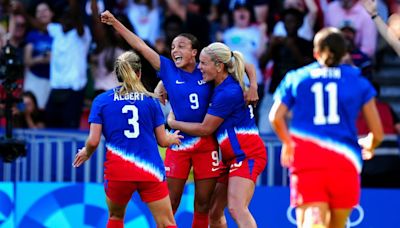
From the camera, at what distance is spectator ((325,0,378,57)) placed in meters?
15.8

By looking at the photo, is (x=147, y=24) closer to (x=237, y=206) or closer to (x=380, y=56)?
(x=380, y=56)

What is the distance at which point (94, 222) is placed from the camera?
43.7ft

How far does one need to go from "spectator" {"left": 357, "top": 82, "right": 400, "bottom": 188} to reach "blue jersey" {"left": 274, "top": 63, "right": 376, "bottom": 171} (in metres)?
5.75

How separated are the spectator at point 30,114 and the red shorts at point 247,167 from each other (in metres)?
5.39

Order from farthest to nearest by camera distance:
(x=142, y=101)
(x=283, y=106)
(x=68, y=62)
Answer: (x=68, y=62)
(x=142, y=101)
(x=283, y=106)

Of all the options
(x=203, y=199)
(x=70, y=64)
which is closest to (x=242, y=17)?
(x=70, y=64)

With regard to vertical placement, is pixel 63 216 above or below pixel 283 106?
below

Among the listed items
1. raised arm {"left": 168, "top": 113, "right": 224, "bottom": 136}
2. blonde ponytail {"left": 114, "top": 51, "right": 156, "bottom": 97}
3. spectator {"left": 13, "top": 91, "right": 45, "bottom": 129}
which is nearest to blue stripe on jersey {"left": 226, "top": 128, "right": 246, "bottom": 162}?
raised arm {"left": 168, "top": 113, "right": 224, "bottom": 136}

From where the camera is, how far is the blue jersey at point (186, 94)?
444 inches

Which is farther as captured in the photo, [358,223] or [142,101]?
[358,223]

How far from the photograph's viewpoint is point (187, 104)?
11.3m

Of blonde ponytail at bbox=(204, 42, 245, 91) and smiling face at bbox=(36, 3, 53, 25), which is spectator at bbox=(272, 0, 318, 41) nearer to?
smiling face at bbox=(36, 3, 53, 25)

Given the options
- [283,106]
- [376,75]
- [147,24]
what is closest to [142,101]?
[283,106]

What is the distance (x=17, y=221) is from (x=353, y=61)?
4.73 meters
